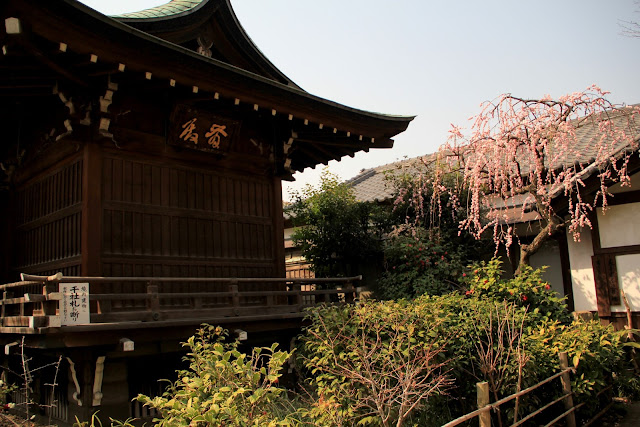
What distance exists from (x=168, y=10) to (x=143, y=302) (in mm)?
5265

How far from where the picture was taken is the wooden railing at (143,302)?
20.4ft

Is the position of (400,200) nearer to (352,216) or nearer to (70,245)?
(352,216)

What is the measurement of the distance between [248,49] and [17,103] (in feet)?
13.9

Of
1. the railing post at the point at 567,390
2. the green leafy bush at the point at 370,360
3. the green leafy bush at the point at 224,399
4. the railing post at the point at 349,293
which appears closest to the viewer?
the green leafy bush at the point at 224,399

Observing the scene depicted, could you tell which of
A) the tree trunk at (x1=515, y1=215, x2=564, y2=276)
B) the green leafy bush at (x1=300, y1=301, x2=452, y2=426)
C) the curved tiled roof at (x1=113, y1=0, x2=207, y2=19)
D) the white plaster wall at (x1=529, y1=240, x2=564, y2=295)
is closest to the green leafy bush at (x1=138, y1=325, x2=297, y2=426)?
the green leafy bush at (x1=300, y1=301, x2=452, y2=426)

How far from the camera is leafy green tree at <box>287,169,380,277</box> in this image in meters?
12.6

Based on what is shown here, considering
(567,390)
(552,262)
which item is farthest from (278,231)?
(552,262)

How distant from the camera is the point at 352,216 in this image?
41.6ft

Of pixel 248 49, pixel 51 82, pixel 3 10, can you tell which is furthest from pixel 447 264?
pixel 3 10

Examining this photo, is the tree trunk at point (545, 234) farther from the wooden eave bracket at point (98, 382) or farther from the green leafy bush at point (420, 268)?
the wooden eave bracket at point (98, 382)

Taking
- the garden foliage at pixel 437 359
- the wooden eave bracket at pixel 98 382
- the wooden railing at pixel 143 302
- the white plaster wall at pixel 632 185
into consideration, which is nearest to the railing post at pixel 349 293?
the wooden railing at pixel 143 302

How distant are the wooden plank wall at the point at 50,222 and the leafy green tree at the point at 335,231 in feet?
20.1

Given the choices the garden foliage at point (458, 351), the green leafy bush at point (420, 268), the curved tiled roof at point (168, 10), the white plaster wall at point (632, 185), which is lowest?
the garden foliage at point (458, 351)

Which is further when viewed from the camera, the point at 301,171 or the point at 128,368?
the point at 301,171
